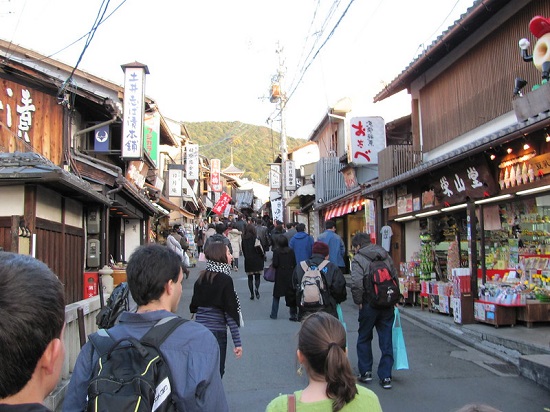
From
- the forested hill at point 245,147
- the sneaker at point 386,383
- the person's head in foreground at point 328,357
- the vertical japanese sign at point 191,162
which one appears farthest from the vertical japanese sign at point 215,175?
the forested hill at point 245,147

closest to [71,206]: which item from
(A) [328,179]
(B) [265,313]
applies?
(B) [265,313]

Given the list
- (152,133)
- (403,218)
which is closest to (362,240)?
(403,218)

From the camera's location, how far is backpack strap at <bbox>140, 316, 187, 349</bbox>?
7.82 feet

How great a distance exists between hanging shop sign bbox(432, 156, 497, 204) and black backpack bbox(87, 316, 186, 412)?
8.58 m

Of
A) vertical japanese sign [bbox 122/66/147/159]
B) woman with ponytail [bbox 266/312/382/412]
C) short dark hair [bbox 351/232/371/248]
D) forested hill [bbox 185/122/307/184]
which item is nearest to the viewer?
woman with ponytail [bbox 266/312/382/412]

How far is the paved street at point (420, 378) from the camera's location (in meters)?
6.03

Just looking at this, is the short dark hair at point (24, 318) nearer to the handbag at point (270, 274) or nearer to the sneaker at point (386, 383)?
the sneaker at point (386, 383)

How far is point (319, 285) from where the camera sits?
6828mm

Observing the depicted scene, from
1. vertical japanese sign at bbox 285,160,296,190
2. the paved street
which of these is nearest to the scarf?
the paved street

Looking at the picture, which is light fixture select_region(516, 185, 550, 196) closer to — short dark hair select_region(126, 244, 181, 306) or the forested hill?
short dark hair select_region(126, 244, 181, 306)

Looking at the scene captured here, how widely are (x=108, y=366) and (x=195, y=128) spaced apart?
351 feet

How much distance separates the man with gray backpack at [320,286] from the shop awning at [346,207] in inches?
437

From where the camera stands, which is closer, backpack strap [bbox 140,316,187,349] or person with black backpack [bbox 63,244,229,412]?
person with black backpack [bbox 63,244,229,412]

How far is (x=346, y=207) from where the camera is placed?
19.6m
